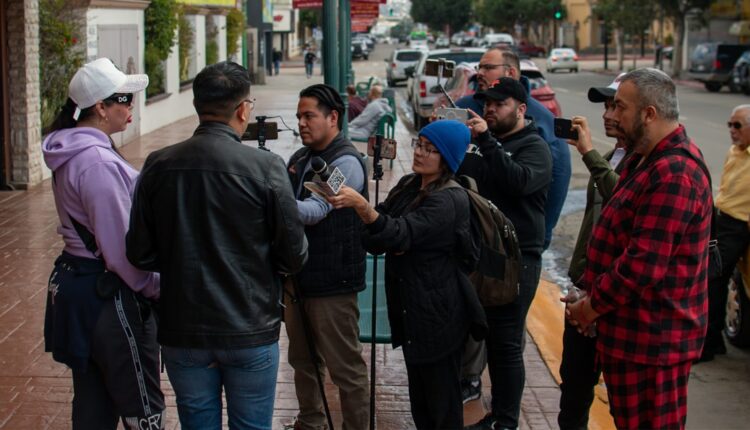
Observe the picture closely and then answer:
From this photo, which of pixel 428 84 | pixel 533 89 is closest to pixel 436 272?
pixel 533 89

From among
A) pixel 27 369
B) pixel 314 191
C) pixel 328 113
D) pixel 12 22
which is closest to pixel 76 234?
pixel 314 191

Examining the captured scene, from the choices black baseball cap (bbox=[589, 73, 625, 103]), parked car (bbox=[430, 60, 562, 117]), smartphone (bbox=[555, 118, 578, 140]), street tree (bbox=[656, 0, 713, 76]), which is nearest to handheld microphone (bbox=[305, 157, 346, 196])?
smartphone (bbox=[555, 118, 578, 140])

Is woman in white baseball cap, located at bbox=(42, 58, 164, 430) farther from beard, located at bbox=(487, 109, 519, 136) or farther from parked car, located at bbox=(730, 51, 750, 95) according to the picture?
parked car, located at bbox=(730, 51, 750, 95)

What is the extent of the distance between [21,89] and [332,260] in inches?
373

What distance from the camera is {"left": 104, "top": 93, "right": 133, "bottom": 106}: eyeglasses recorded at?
4035mm

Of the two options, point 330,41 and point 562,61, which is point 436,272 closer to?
point 330,41

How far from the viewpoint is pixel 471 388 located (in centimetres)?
565

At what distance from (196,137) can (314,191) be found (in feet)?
1.89

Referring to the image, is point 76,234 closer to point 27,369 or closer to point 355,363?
point 355,363

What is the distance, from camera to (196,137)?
12.0 ft

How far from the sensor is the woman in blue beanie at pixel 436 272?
14.7 ft

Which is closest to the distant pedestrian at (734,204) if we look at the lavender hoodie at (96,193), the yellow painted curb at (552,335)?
the yellow painted curb at (552,335)

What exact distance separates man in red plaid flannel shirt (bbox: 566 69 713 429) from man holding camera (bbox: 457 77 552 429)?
117 centimetres

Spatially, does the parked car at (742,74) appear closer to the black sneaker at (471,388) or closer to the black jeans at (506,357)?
the black sneaker at (471,388)
